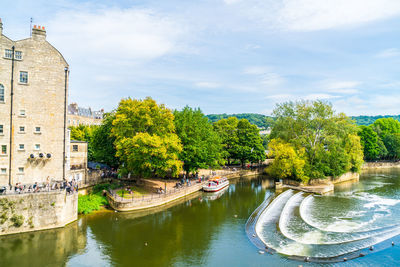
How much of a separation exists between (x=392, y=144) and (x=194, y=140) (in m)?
83.9

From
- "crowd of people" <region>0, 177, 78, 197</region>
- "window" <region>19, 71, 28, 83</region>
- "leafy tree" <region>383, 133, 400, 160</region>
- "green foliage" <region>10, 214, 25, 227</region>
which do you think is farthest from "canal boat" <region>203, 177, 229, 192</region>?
"leafy tree" <region>383, 133, 400, 160</region>

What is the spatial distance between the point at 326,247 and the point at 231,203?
19306 millimetres

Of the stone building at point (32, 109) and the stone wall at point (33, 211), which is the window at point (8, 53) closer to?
the stone building at point (32, 109)

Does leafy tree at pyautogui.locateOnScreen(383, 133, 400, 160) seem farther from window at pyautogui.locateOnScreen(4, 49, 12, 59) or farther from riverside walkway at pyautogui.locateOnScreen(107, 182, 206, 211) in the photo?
window at pyautogui.locateOnScreen(4, 49, 12, 59)

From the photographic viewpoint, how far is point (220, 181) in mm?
55812

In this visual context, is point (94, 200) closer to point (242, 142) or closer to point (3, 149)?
point (3, 149)

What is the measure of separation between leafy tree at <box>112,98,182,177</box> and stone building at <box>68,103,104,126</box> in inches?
2282

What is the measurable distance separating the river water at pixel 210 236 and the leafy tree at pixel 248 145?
29016 mm

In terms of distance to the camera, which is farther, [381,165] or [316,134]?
[381,165]

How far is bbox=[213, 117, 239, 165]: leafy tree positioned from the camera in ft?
242

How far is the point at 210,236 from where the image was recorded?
30.0 metres

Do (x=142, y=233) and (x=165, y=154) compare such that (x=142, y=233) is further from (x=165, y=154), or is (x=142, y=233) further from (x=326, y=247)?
(x=326, y=247)

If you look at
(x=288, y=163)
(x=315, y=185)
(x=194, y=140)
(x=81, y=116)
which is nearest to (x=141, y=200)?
(x=194, y=140)

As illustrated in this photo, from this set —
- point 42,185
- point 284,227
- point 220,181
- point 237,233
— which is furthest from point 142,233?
point 220,181
